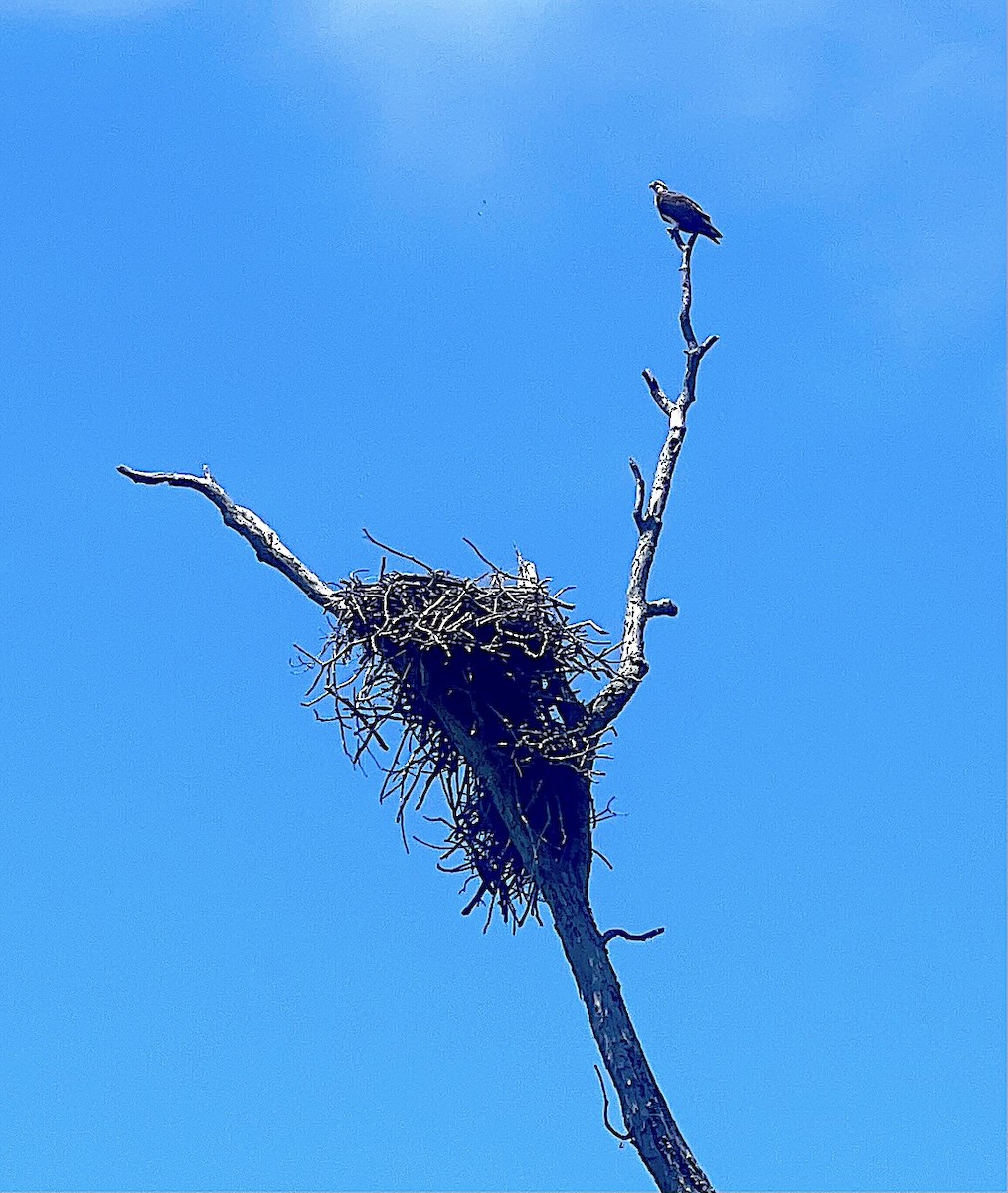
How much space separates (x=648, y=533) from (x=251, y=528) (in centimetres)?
237

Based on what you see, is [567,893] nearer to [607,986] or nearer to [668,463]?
[607,986]

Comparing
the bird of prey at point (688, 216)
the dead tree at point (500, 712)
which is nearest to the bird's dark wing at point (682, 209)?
the bird of prey at point (688, 216)

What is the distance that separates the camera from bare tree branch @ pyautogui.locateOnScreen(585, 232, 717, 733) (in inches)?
320

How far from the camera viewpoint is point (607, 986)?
24.0 ft

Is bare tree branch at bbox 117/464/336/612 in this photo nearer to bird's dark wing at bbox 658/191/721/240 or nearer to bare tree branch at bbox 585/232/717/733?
bare tree branch at bbox 585/232/717/733

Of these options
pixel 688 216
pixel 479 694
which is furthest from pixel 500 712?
pixel 688 216

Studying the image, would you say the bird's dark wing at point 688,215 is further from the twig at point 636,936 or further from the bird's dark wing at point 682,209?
the twig at point 636,936

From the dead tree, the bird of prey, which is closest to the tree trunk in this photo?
the dead tree

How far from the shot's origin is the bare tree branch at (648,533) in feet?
26.7

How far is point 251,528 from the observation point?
28.9 feet

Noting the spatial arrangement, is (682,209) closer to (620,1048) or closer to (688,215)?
(688,215)

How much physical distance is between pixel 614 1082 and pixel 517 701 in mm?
2022

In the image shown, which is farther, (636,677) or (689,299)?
(689,299)

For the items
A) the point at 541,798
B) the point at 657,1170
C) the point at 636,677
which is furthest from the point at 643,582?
the point at 657,1170
